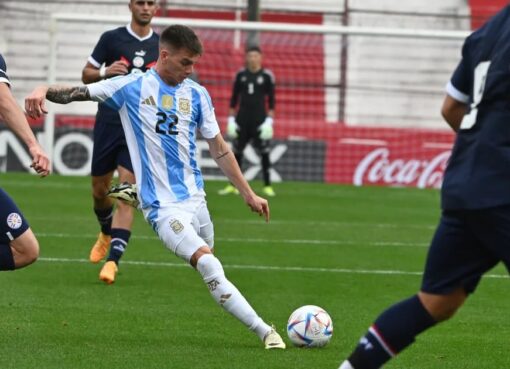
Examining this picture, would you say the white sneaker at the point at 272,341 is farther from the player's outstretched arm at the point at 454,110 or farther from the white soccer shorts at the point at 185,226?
the player's outstretched arm at the point at 454,110

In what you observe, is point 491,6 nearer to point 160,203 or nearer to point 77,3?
point 77,3

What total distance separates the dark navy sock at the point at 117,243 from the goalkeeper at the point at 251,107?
33.6 ft

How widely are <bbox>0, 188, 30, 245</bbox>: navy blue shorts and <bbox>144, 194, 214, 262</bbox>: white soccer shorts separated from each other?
2.88ft

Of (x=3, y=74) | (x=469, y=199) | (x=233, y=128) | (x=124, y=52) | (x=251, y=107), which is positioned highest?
(x=3, y=74)

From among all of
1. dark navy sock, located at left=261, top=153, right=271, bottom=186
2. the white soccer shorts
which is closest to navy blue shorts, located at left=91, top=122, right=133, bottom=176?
the white soccer shorts

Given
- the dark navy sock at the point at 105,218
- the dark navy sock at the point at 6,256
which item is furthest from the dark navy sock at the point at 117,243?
the dark navy sock at the point at 6,256

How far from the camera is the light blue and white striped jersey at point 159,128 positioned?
7719 mm

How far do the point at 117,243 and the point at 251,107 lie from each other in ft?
35.4

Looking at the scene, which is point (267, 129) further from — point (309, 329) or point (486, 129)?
point (486, 129)

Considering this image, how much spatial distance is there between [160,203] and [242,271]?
3818 mm

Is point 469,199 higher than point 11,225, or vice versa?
point 469,199

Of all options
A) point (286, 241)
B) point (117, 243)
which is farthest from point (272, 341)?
point (286, 241)

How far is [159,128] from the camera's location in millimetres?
7750

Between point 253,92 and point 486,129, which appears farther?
point 253,92
